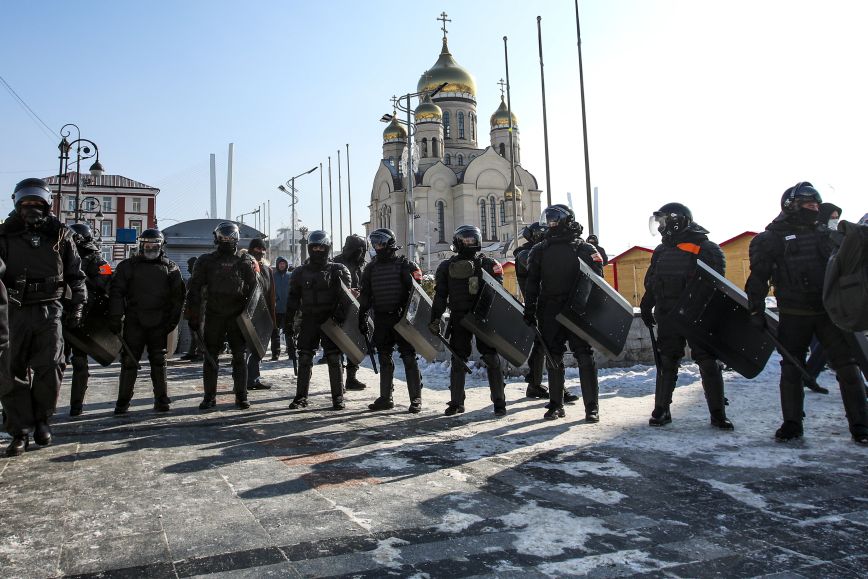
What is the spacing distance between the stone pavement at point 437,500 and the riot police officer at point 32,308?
31cm

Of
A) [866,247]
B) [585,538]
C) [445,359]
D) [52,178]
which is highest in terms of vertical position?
[52,178]

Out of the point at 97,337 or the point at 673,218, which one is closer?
the point at 673,218

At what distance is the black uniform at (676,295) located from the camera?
17.9 ft

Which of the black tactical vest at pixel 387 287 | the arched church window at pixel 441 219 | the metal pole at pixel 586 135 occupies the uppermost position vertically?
the arched church window at pixel 441 219

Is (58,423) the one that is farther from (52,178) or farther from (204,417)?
(52,178)

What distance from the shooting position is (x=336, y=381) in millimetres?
6883

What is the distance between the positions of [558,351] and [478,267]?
1104 mm

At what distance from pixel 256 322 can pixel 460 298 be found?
220 cm

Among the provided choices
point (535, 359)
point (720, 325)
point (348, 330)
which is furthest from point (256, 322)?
point (720, 325)

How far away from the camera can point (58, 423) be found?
19.7 ft

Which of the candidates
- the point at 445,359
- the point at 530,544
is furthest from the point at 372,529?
the point at 445,359

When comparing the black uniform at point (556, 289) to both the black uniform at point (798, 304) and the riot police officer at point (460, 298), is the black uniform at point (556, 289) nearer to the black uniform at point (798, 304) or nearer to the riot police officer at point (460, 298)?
the riot police officer at point (460, 298)

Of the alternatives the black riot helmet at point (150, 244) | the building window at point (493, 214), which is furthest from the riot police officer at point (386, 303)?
the building window at point (493, 214)

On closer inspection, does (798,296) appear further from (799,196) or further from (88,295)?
(88,295)
